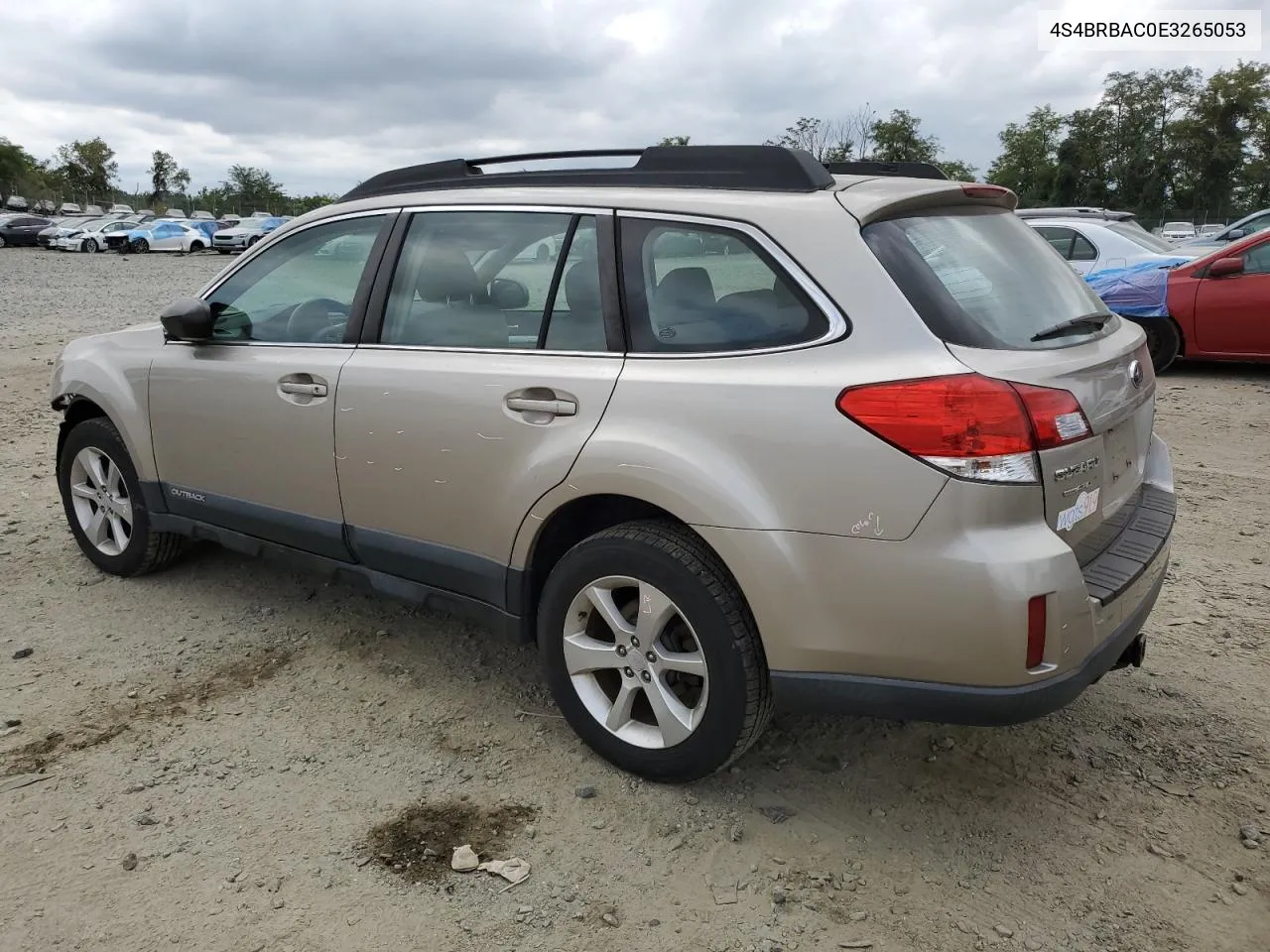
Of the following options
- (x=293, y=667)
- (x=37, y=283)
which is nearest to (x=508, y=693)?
(x=293, y=667)

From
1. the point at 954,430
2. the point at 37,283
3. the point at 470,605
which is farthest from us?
the point at 37,283

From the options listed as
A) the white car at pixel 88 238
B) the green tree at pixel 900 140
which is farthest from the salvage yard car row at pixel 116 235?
the green tree at pixel 900 140

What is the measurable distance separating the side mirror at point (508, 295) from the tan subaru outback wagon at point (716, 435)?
0.5 inches

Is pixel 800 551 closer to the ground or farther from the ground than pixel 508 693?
farther from the ground

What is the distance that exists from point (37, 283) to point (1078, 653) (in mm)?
23853

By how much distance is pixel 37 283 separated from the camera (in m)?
21.6

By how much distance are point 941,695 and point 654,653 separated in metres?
0.81

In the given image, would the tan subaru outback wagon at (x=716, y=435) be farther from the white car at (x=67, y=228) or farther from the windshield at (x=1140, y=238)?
the white car at (x=67, y=228)

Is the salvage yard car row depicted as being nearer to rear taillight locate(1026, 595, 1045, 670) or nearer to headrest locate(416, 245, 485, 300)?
headrest locate(416, 245, 485, 300)

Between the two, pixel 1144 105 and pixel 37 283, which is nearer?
pixel 37 283

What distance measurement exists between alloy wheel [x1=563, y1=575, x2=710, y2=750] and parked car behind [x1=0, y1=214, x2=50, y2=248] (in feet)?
143

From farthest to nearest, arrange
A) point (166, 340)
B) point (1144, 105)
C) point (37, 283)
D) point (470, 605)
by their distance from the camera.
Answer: point (1144, 105) < point (37, 283) < point (166, 340) < point (470, 605)

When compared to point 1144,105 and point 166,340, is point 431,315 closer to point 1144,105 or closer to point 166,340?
point 166,340

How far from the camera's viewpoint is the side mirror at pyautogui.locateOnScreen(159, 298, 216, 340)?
13.3 feet
